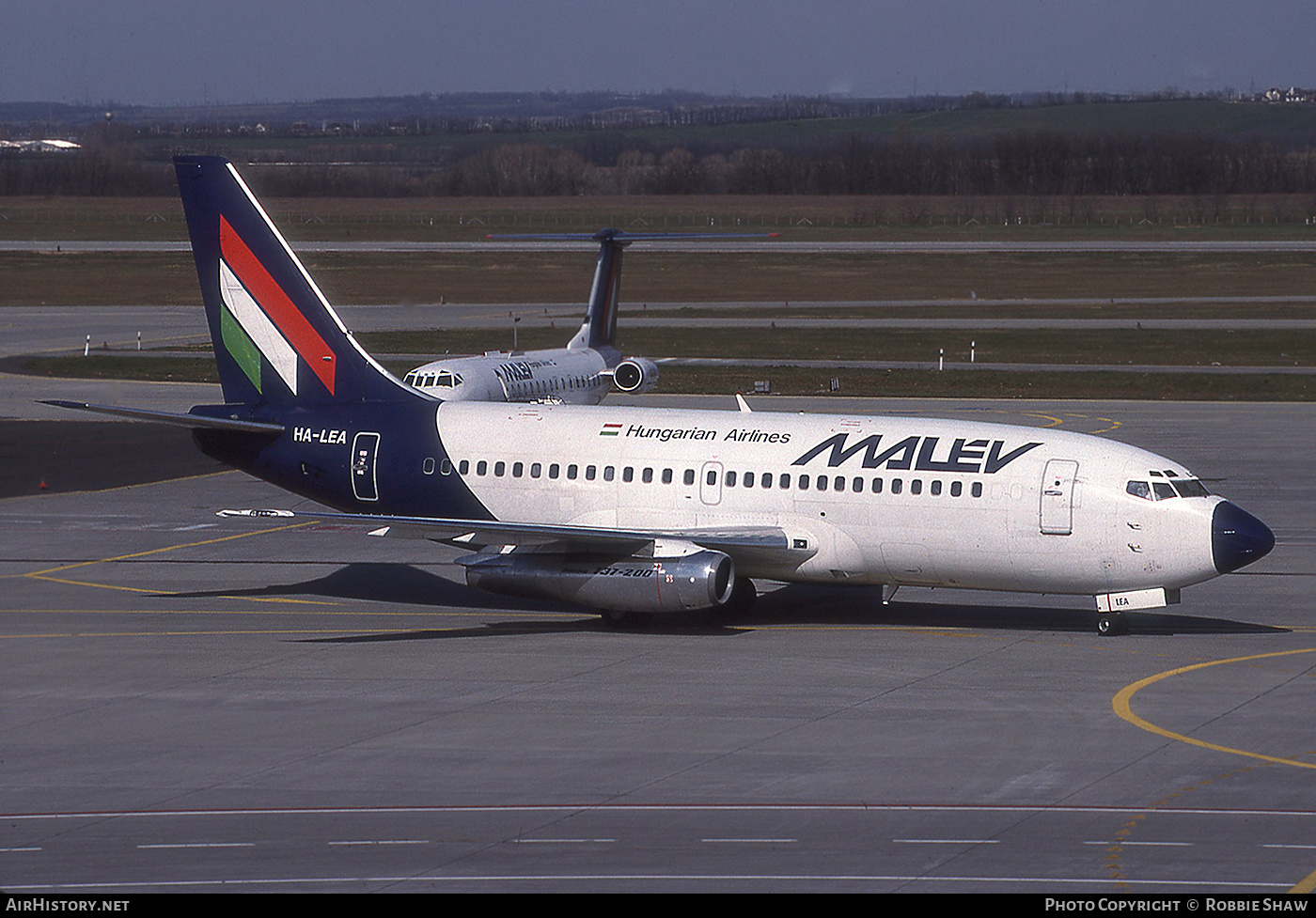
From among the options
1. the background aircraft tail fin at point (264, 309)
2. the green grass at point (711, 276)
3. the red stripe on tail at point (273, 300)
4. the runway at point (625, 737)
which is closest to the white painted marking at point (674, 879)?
the runway at point (625, 737)

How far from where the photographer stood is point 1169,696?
1168 inches

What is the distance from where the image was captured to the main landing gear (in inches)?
Answer: 1361

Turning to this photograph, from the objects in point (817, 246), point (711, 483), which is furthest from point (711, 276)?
point (711, 483)

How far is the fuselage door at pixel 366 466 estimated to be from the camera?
3862 centimetres

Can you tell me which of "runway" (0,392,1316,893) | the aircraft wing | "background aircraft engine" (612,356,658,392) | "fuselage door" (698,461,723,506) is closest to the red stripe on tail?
"runway" (0,392,1316,893)

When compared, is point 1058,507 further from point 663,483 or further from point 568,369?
point 568,369

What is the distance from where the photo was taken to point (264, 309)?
132 ft

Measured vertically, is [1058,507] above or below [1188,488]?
below

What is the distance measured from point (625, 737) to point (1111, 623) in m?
12.3

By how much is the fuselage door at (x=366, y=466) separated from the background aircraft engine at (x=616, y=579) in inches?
149

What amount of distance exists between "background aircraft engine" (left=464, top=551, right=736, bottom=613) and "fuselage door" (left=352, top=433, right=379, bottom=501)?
3.79m

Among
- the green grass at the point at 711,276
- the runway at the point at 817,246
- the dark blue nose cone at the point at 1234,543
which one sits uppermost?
the runway at the point at 817,246

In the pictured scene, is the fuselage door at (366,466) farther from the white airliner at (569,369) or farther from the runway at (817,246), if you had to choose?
the runway at (817,246)

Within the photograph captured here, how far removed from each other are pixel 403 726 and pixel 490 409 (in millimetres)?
12588
